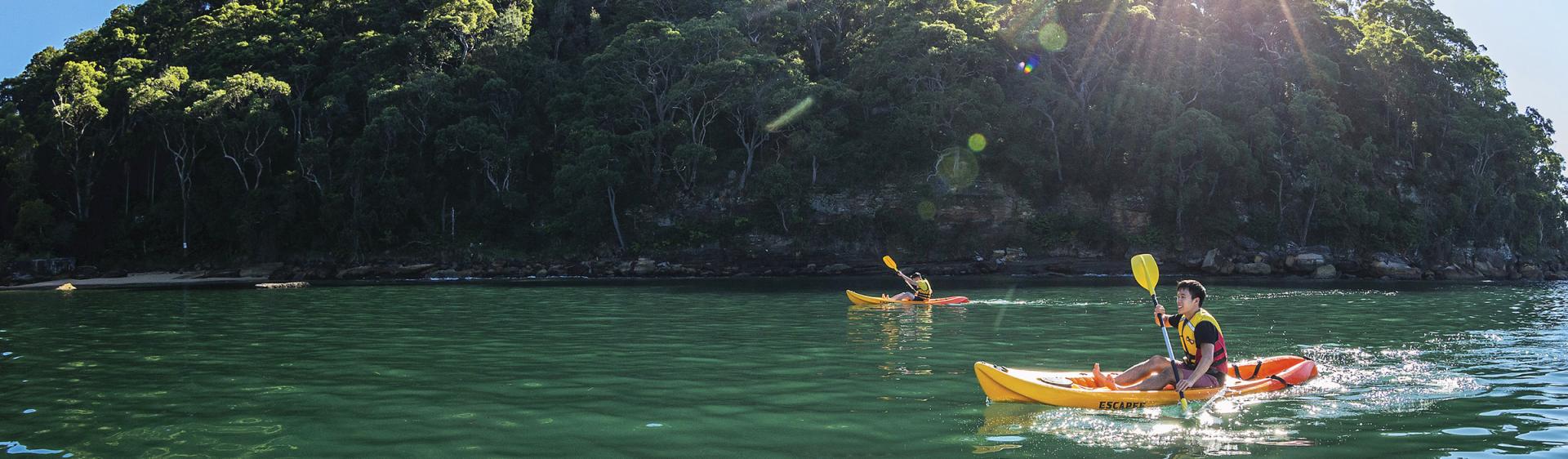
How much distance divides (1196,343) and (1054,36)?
1409 inches

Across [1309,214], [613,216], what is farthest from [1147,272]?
[1309,214]

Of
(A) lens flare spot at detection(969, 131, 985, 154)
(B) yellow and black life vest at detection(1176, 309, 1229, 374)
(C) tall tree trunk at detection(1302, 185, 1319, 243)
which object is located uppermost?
(A) lens flare spot at detection(969, 131, 985, 154)

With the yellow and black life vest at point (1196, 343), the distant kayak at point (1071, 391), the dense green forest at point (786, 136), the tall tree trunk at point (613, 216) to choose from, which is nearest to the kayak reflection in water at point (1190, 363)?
the yellow and black life vest at point (1196, 343)

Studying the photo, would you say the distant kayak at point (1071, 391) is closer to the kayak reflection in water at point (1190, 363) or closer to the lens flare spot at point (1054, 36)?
the kayak reflection in water at point (1190, 363)

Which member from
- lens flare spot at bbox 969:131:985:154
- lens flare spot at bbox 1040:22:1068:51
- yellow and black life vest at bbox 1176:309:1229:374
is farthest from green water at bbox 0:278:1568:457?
lens flare spot at bbox 1040:22:1068:51

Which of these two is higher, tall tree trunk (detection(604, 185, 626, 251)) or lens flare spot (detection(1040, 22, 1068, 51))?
lens flare spot (detection(1040, 22, 1068, 51))

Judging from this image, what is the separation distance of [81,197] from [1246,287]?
51.5 meters

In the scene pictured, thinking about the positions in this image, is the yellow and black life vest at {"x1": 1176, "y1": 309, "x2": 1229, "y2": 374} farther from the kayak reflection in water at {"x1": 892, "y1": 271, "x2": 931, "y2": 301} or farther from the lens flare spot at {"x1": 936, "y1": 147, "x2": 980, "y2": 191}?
the lens flare spot at {"x1": 936, "y1": 147, "x2": 980, "y2": 191}

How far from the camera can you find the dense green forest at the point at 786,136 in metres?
42.0

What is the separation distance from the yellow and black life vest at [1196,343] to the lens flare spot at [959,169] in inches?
1361

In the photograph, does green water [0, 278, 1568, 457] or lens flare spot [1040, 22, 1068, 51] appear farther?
lens flare spot [1040, 22, 1068, 51]

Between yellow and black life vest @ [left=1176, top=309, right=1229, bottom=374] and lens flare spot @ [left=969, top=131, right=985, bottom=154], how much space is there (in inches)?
1353

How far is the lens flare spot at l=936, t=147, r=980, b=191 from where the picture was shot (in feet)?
141

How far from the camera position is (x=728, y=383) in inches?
379
